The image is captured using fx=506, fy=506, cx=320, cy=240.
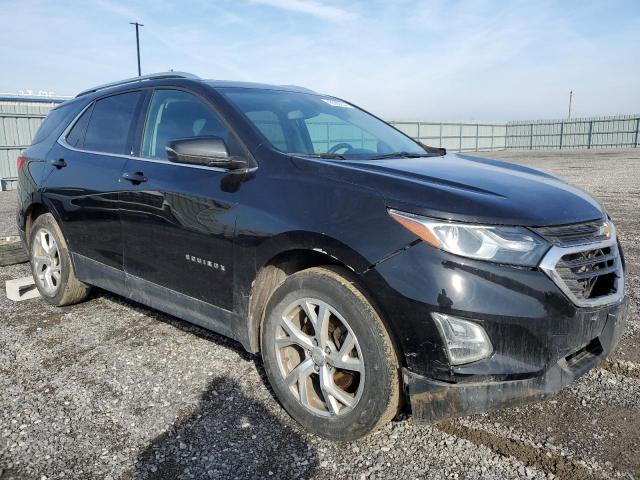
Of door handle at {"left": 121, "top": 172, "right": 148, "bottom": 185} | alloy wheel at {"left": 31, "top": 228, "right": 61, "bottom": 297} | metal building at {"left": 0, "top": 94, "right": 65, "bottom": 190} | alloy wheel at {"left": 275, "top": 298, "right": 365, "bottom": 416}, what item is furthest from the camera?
Result: metal building at {"left": 0, "top": 94, "right": 65, "bottom": 190}

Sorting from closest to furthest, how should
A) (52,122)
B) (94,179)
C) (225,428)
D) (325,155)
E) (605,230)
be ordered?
(605,230), (225,428), (325,155), (94,179), (52,122)

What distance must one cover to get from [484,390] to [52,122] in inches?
168

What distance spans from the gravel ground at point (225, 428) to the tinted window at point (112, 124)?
143 centimetres

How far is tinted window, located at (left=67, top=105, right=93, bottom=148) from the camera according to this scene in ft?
13.3

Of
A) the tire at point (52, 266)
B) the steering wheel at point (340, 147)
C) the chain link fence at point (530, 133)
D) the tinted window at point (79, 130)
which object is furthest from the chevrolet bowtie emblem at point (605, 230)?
the chain link fence at point (530, 133)

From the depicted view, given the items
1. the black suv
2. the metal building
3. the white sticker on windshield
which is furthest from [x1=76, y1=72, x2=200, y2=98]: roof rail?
the metal building

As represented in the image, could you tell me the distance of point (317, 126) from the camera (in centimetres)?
348

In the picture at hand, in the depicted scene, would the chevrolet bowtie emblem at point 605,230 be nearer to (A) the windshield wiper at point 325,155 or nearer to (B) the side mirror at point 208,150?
(A) the windshield wiper at point 325,155

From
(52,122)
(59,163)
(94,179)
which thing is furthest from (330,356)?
(52,122)

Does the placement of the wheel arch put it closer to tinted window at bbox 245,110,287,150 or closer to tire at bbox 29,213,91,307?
tinted window at bbox 245,110,287,150

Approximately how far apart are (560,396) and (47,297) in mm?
4040

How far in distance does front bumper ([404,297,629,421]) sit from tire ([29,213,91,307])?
3182 millimetres

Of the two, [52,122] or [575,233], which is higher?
[52,122]

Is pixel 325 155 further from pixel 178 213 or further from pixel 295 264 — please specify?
pixel 178 213
